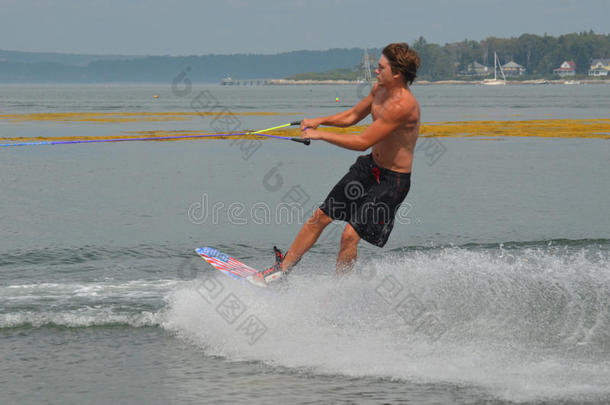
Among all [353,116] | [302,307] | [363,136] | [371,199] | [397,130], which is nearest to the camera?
[363,136]

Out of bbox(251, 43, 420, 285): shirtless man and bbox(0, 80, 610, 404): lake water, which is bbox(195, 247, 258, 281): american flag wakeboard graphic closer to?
bbox(0, 80, 610, 404): lake water

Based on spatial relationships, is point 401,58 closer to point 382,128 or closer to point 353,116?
point 382,128

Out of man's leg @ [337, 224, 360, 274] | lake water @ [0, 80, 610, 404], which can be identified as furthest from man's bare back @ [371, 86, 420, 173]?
lake water @ [0, 80, 610, 404]

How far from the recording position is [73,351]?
24.3 ft

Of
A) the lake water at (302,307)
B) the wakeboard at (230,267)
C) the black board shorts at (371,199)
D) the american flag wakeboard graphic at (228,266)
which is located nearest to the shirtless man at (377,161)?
the black board shorts at (371,199)

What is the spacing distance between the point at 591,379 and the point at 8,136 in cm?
2980

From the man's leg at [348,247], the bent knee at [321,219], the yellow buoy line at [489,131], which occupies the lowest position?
the yellow buoy line at [489,131]

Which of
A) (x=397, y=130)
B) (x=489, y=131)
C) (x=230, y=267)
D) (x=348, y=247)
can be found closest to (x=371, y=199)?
(x=348, y=247)

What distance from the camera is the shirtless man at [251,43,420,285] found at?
7195 millimetres

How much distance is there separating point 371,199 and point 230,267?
6.20 feet

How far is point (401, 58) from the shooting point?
7.20 metres

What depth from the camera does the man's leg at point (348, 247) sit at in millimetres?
7652

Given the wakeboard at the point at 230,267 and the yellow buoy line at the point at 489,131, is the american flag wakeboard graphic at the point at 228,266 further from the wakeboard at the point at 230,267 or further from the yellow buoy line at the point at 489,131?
the yellow buoy line at the point at 489,131

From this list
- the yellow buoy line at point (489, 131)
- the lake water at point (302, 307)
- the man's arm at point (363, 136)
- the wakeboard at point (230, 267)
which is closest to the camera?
the lake water at point (302, 307)
